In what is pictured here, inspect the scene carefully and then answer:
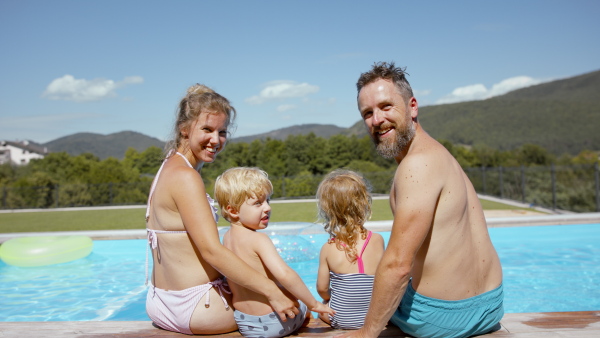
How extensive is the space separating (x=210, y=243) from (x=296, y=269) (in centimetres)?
514

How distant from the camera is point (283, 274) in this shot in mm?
2324

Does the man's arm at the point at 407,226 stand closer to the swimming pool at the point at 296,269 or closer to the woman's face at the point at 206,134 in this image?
the woman's face at the point at 206,134

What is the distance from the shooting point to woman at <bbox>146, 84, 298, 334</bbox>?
228 centimetres

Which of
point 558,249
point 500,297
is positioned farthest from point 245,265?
point 558,249

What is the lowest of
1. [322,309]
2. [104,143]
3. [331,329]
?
[331,329]

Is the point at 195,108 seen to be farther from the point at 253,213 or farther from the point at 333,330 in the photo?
the point at 333,330

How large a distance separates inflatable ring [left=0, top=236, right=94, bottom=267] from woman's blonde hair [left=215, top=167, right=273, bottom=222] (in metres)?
5.95

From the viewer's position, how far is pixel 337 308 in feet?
8.36

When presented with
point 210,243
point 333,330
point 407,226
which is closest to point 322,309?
point 333,330

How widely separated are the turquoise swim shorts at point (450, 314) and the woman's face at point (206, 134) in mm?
1296

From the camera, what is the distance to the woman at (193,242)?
228 cm

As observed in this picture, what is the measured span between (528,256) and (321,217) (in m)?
6.05

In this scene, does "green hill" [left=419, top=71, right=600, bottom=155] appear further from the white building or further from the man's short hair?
the white building

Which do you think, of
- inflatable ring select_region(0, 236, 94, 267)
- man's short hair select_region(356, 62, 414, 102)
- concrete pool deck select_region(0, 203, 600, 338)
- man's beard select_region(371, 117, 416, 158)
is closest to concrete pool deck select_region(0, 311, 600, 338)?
concrete pool deck select_region(0, 203, 600, 338)
